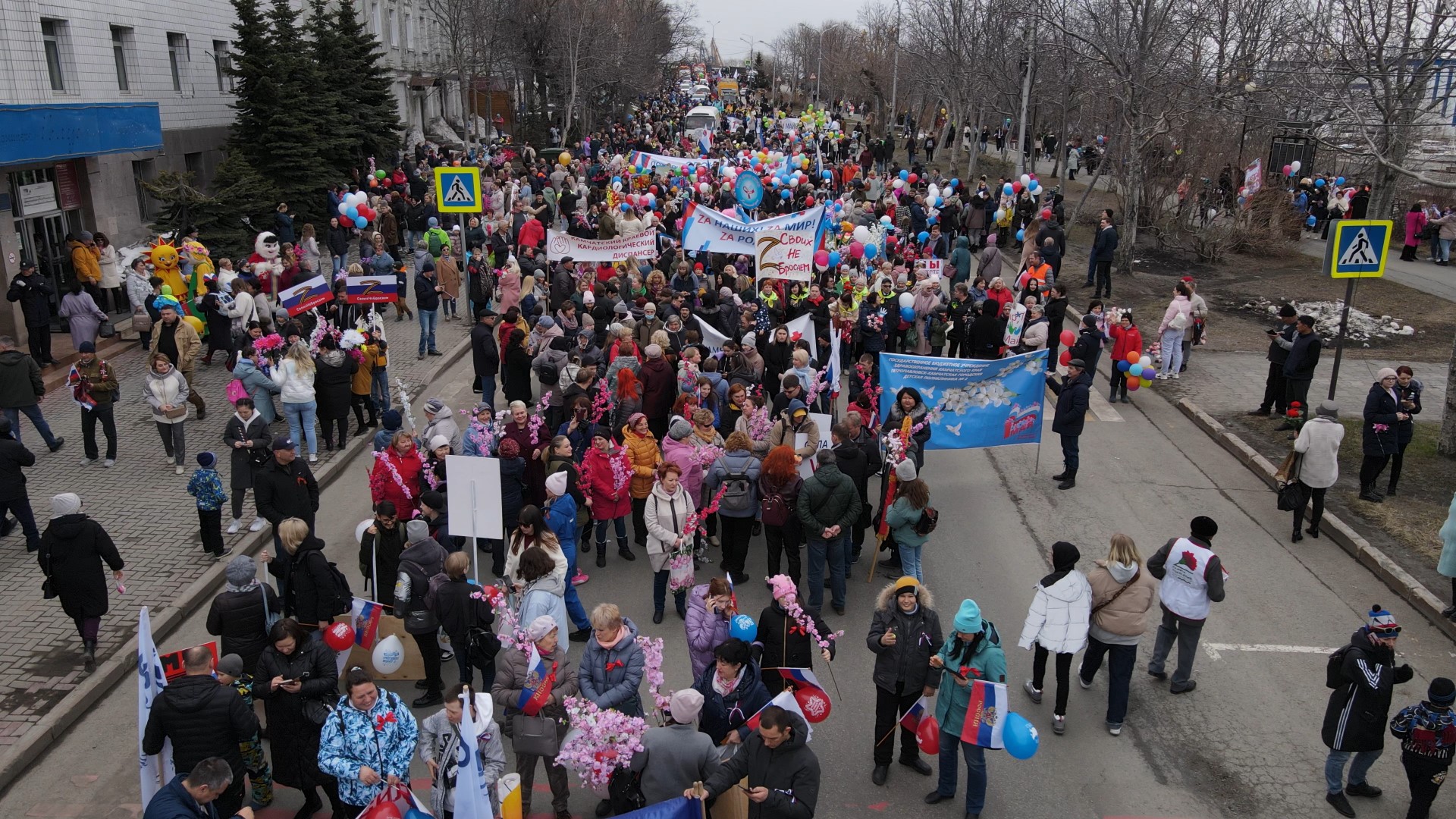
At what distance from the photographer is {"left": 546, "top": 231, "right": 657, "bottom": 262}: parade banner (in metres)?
17.0

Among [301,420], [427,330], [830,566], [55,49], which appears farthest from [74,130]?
[830,566]

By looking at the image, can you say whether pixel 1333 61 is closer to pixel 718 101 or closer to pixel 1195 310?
pixel 1195 310

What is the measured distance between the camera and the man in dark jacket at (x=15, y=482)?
9.79 m

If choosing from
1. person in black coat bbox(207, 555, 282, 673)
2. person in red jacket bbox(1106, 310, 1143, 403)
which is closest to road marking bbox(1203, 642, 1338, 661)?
person in red jacket bbox(1106, 310, 1143, 403)

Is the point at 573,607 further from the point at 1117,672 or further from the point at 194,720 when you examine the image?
the point at 1117,672

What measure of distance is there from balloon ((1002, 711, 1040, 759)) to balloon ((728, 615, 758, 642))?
5.44 ft

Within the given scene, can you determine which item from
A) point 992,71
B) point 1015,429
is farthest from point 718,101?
point 1015,429

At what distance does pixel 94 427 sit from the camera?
1228 centimetres

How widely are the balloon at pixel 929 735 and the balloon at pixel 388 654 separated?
3.88m

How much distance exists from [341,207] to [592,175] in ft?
38.1

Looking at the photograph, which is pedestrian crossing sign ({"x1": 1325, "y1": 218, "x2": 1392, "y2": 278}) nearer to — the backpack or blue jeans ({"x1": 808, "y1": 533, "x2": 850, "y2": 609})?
the backpack

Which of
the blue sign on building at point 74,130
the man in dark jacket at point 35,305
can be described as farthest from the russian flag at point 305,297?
the blue sign on building at point 74,130

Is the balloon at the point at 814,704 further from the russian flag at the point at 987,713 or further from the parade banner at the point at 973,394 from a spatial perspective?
the parade banner at the point at 973,394

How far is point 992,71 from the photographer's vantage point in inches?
1522
